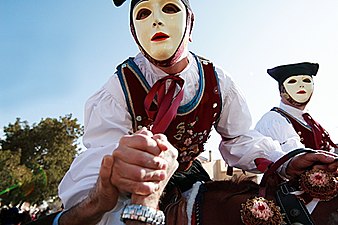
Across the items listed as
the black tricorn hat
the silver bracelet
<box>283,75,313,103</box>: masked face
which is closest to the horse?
the silver bracelet

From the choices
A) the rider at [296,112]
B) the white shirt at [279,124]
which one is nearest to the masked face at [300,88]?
the rider at [296,112]

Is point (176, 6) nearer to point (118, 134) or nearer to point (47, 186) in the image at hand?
point (118, 134)

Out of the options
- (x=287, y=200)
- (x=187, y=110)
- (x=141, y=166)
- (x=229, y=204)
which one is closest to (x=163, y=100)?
(x=187, y=110)

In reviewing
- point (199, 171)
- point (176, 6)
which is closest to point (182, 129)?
point (199, 171)

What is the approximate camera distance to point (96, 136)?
1.38 metres

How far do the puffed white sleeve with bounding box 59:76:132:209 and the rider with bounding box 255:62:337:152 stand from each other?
76.9 inches

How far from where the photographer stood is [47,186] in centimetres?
1698

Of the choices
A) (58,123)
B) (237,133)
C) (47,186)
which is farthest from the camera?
(58,123)

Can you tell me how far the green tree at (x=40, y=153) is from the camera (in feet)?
53.1

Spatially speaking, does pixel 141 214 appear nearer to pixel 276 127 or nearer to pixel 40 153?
pixel 276 127

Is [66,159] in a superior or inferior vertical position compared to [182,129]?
superior

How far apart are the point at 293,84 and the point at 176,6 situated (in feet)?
7.53

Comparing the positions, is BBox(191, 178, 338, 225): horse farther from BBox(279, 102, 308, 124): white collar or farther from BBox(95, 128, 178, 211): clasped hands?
BBox(279, 102, 308, 124): white collar

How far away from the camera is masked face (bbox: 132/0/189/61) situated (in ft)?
4.52
